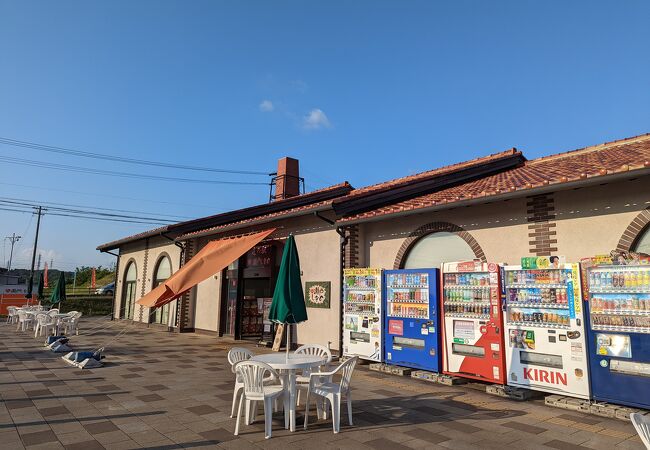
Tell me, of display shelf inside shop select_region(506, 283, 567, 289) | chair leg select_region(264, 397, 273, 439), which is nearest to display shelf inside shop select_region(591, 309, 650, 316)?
display shelf inside shop select_region(506, 283, 567, 289)

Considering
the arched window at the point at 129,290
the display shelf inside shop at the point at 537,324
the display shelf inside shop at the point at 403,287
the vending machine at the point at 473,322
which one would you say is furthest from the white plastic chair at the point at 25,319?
the display shelf inside shop at the point at 537,324

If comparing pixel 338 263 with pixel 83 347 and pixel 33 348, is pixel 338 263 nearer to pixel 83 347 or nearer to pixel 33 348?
pixel 83 347

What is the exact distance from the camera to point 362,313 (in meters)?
9.40

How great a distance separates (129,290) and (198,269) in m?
14.4

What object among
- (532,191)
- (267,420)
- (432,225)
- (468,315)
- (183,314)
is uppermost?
(532,191)

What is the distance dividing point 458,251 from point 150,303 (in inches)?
261

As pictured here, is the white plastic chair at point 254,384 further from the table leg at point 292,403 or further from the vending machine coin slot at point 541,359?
the vending machine coin slot at point 541,359

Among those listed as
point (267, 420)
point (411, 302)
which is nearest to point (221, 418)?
point (267, 420)

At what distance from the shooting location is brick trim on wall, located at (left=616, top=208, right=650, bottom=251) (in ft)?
21.1

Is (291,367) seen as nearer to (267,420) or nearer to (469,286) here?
(267,420)

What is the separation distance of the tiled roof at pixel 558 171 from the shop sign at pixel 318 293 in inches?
76.7

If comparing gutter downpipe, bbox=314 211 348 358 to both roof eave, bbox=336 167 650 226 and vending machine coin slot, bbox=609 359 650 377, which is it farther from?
vending machine coin slot, bbox=609 359 650 377

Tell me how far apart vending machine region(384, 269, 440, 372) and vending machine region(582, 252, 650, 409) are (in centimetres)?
268

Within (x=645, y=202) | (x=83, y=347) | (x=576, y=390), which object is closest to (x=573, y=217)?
(x=645, y=202)
